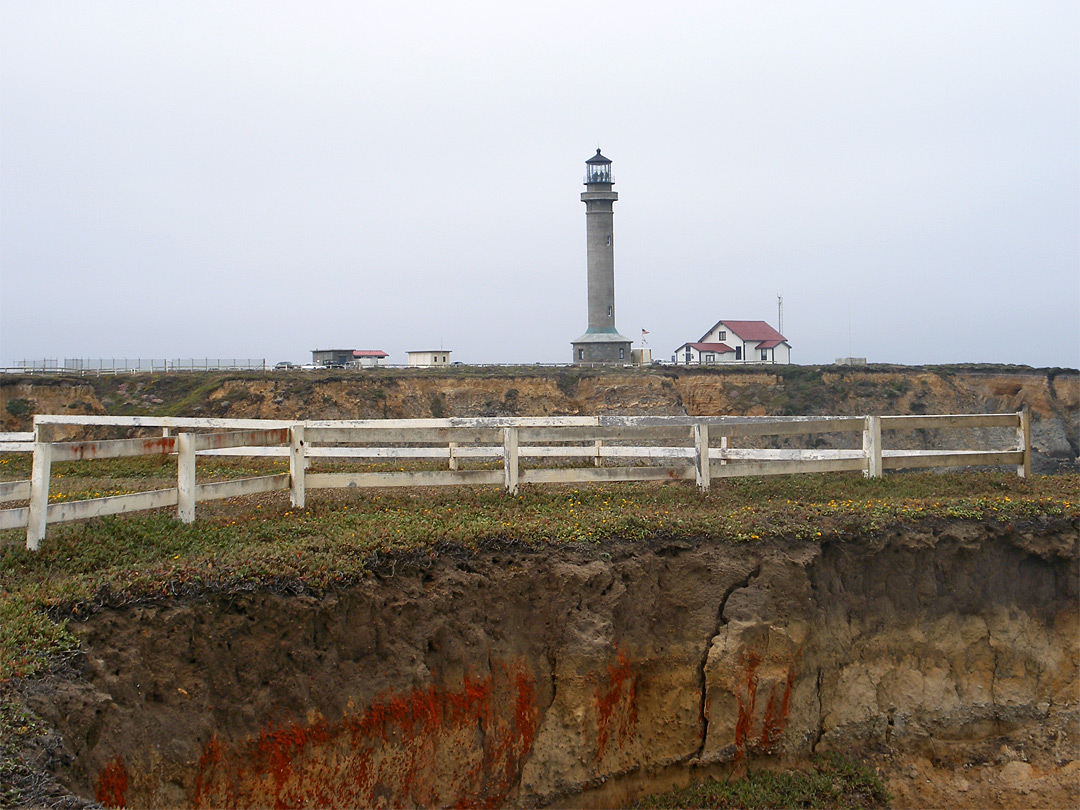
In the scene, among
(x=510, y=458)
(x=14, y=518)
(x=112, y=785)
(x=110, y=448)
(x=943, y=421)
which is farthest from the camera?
(x=943, y=421)

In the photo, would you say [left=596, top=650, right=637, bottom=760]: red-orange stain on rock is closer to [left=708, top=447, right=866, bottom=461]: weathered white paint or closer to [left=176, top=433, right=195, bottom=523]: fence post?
[left=708, top=447, right=866, bottom=461]: weathered white paint

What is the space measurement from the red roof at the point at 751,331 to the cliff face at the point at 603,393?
17.8 metres

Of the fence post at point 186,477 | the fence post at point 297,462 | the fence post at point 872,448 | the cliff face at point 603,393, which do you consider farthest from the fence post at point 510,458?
the cliff face at point 603,393

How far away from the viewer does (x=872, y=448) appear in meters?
13.0

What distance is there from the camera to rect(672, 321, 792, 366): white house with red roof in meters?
68.6

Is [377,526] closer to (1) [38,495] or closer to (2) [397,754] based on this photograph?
(2) [397,754]

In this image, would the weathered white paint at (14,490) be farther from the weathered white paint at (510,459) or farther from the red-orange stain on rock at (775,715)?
the red-orange stain on rock at (775,715)

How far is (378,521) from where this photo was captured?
9.86 m

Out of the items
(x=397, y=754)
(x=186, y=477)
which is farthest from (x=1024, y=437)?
(x=186, y=477)

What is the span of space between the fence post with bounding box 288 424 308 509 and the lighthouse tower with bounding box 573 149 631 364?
51311 millimetres

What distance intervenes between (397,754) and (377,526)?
253 centimetres

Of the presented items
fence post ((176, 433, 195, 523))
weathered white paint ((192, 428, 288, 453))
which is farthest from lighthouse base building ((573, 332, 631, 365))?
fence post ((176, 433, 195, 523))

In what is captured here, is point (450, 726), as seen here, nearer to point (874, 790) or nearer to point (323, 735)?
point (323, 735)

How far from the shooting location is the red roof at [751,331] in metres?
69.5
